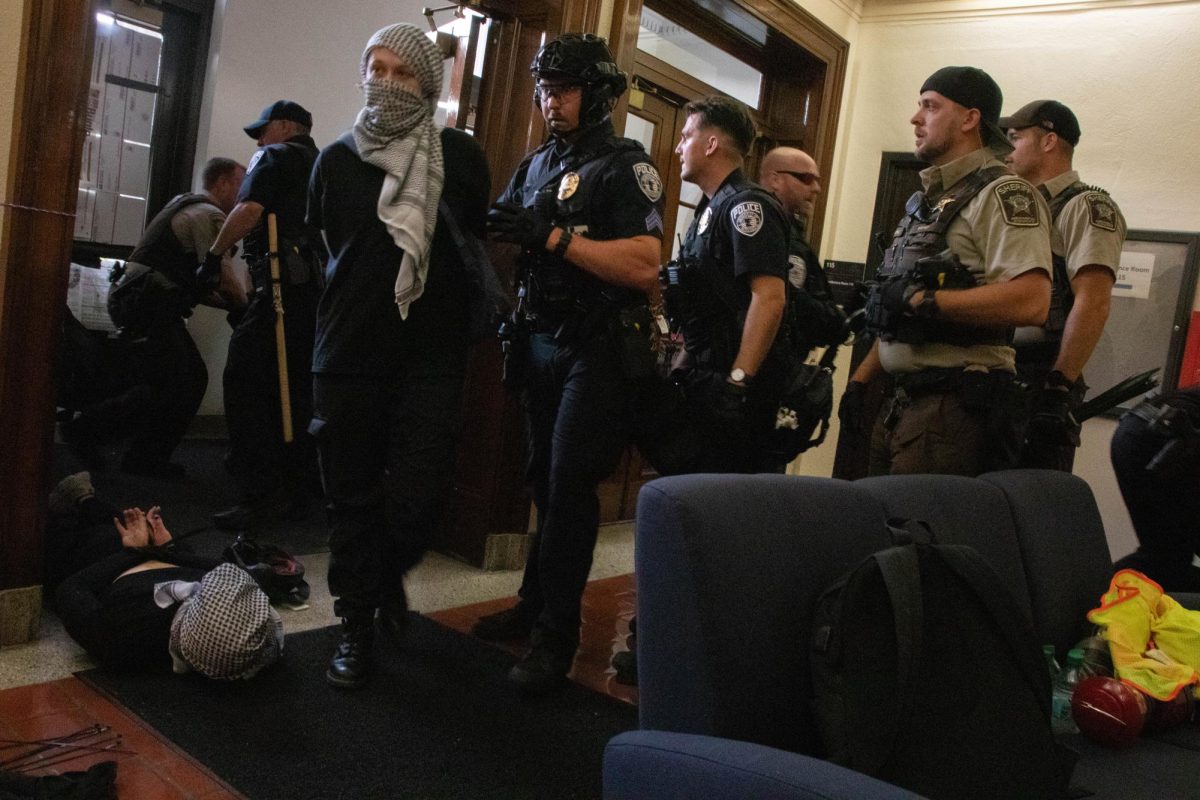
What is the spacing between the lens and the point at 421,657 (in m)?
2.40

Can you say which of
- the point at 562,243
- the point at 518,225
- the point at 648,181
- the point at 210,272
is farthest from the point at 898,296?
the point at 210,272

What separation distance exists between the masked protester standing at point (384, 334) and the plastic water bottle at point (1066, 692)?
1359 millimetres

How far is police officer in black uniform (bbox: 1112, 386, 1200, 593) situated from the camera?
94.2 inches

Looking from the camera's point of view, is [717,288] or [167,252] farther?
[167,252]

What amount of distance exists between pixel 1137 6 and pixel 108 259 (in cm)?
475

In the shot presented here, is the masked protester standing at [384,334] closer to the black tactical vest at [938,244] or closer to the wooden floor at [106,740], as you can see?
the wooden floor at [106,740]

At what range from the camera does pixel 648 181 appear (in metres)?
2.24

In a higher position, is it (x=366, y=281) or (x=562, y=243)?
(x=562, y=243)

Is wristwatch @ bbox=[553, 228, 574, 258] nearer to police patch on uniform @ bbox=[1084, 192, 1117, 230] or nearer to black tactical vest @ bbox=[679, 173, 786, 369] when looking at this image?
black tactical vest @ bbox=[679, 173, 786, 369]

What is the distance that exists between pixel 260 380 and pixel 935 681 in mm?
2742

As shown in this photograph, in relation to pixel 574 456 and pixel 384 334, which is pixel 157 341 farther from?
pixel 574 456

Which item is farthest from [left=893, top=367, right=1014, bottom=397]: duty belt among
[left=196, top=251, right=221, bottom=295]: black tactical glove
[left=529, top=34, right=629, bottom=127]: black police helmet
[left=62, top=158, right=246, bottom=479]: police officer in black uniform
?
[left=62, top=158, right=246, bottom=479]: police officer in black uniform

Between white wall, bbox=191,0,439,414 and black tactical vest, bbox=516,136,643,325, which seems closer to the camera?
black tactical vest, bbox=516,136,643,325

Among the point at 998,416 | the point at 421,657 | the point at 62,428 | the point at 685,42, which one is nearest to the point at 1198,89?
the point at 685,42
